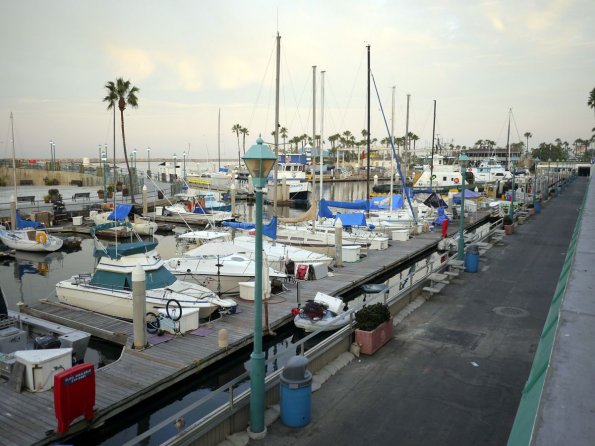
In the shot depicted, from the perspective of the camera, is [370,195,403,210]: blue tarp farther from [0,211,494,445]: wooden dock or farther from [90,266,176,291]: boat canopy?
[90,266,176,291]: boat canopy

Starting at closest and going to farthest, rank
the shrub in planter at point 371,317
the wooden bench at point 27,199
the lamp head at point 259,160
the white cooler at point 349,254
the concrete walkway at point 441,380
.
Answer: the lamp head at point 259,160 < the concrete walkway at point 441,380 < the shrub in planter at point 371,317 < the white cooler at point 349,254 < the wooden bench at point 27,199

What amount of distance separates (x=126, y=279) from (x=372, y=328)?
9.54 meters

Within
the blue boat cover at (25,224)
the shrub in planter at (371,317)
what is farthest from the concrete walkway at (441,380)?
the blue boat cover at (25,224)

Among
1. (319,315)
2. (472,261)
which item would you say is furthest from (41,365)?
(472,261)

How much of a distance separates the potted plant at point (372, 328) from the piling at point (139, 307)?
5.96 m

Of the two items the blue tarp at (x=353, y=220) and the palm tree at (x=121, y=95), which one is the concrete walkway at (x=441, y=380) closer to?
the blue tarp at (x=353, y=220)

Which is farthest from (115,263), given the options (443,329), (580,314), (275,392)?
(580,314)

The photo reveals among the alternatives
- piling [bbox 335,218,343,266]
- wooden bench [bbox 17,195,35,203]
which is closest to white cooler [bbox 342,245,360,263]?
piling [bbox 335,218,343,266]

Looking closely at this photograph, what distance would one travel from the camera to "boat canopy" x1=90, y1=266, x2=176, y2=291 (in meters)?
16.4

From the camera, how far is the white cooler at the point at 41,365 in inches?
409

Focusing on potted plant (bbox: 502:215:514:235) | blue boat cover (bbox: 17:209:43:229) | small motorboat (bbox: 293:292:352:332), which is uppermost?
potted plant (bbox: 502:215:514:235)

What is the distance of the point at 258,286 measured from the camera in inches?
304

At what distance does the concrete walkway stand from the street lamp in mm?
464

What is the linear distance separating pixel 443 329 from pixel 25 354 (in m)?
10.9
